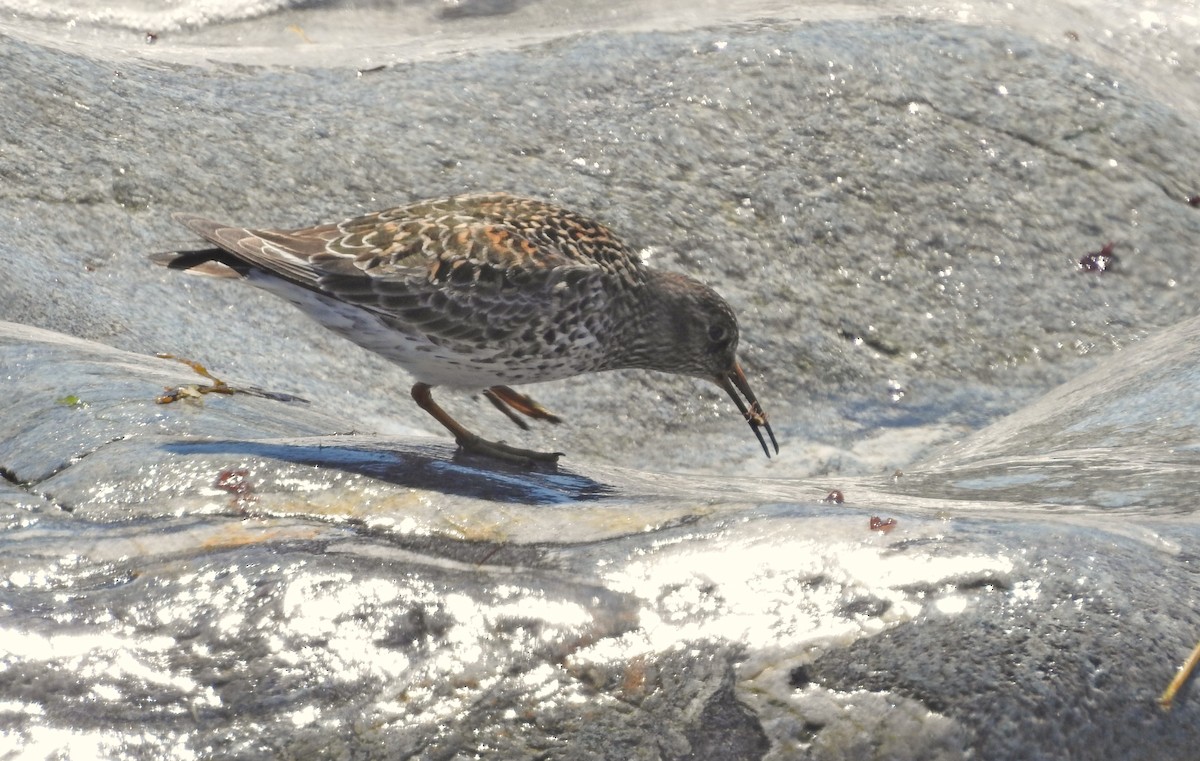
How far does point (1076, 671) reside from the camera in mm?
4285

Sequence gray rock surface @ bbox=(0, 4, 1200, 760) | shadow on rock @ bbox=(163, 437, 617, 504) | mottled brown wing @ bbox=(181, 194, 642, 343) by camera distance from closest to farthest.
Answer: gray rock surface @ bbox=(0, 4, 1200, 760) → shadow on rock @ bbox=(163, 437, 617, 504) → mottled brown wing @ bbox=(181, 194, 642, 343)

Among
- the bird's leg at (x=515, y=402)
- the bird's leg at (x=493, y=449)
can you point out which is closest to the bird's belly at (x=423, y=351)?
the bird's leg at (x=493, y=449)

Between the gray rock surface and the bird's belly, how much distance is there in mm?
358

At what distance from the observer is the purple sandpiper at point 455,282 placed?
606 cm

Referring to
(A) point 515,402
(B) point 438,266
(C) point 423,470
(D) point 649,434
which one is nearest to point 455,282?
(B) point 438,266

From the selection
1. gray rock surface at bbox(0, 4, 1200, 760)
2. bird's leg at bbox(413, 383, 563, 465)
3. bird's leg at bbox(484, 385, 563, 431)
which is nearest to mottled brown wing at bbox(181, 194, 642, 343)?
bird's leg at bbox(413, 383, 563, 465)

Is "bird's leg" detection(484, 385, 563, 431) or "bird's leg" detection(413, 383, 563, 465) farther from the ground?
"bird's leg" detection(413, 383, 563, 465)

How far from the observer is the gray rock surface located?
4188 mm

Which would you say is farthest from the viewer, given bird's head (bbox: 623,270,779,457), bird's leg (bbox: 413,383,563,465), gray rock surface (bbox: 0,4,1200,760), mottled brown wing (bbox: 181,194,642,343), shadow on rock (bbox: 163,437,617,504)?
bird's head (bbox: 623,270,779,457)

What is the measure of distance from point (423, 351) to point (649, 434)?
3.09 metres

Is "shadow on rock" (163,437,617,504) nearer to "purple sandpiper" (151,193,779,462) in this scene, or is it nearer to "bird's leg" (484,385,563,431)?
"purple sandpiper" (151,193,779,462)

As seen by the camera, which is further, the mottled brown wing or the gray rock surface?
the mottled brown wing

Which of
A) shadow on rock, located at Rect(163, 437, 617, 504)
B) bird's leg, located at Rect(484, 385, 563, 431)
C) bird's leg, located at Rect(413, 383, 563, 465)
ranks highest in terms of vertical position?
shadow on rock, located at Rect(163, 437, 617, 504)

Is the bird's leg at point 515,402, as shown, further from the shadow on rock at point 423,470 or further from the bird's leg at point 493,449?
the shadow on rock at point 423,470
